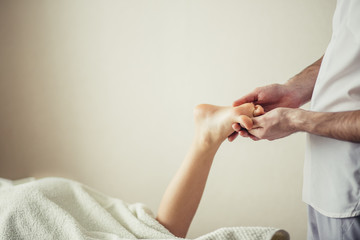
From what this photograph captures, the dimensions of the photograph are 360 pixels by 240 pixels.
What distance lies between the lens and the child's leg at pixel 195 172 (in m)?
0.97

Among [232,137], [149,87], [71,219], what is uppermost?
[149,87]

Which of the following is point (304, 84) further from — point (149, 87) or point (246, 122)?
point (149, 87)

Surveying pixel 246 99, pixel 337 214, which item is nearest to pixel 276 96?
pixel 246 99

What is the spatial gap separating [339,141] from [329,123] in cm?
7

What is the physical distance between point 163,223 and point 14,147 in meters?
1.30

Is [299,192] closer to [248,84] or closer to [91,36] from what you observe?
[248,84]

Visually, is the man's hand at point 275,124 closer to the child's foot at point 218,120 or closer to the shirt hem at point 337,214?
the child's foot at point 218,120

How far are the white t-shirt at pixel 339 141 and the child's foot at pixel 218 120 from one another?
0.75 feet

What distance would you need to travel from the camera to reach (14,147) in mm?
1806

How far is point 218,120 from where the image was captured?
1.04 metres

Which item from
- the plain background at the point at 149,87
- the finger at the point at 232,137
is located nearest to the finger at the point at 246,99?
the finger at the point at 232,137

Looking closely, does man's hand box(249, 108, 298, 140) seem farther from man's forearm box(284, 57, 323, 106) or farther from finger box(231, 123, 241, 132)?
man's forearm box(284, 57, 323, 106)

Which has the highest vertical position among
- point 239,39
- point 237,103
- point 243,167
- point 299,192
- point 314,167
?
point 239,39

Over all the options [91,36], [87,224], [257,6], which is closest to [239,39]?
[257,6]
